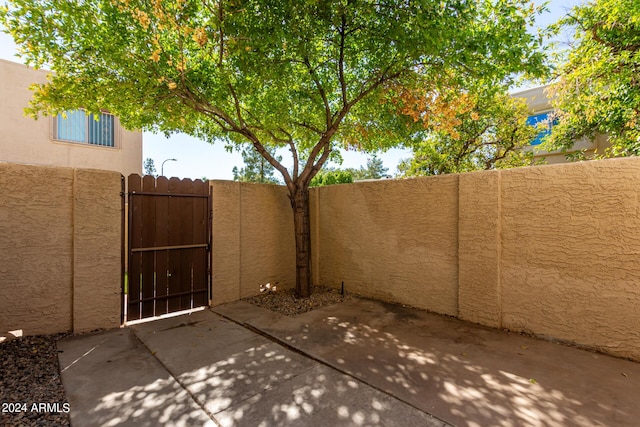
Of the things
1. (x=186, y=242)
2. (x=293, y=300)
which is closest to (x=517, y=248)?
(x=293, y=300)

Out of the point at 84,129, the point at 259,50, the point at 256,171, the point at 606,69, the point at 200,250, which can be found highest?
the point at 256,171

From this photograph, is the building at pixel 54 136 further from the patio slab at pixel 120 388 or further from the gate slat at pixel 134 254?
the patio slab at pixel 120 388

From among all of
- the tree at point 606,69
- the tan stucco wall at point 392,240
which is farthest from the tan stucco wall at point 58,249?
the tree at point 606,69

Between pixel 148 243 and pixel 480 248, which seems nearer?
pixel 480 248

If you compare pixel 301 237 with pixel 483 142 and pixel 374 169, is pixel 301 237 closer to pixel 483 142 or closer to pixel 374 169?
pixel 483 142

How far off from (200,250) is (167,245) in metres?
0.56

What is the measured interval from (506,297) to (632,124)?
5.81 m

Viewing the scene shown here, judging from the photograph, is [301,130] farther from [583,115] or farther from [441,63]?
[583,115]

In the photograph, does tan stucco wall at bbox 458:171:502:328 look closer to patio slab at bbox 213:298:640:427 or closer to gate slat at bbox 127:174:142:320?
patio slab at bbox 213:298:640:427

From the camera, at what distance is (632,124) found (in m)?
Result: 6.56

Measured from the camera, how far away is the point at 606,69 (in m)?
6.69

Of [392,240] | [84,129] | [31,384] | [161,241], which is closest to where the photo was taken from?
[31,384]

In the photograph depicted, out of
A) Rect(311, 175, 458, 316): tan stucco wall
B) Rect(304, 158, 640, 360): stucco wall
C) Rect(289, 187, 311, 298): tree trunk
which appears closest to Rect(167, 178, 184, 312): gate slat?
Rect(289, 187, 311, 298): tree trunk

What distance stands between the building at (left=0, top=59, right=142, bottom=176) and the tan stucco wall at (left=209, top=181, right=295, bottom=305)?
6.15 metres
